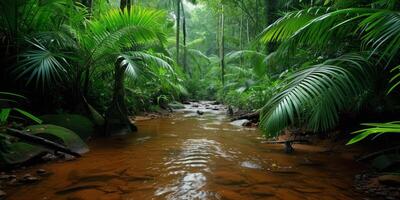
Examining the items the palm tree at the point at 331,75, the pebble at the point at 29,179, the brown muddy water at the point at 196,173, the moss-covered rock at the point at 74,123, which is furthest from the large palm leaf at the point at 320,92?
the moss-covered rock at the point at 74,123

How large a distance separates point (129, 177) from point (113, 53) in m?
2.75

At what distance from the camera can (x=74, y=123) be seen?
4285 mm

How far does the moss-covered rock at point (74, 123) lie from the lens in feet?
13.6

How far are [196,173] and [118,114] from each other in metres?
2.64

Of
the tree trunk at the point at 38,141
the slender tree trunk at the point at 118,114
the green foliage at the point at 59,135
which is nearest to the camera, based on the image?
the tree trunk at the point at 38,141

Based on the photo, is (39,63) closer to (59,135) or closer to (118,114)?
(59,135)

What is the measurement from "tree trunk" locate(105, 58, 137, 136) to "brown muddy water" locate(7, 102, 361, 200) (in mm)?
583

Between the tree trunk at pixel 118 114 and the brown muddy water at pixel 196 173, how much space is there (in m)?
0.58

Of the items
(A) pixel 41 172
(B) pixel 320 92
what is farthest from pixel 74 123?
(B) pixel 320 92

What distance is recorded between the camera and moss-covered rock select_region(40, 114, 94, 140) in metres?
4.14

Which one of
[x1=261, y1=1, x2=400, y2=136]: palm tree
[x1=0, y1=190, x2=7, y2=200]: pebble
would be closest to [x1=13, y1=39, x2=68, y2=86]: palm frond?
[x1=0, y1=190, x2=7, y2=200]: pebble

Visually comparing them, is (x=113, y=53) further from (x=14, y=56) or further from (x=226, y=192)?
(x=226, y=192)

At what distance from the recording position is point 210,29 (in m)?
27.0

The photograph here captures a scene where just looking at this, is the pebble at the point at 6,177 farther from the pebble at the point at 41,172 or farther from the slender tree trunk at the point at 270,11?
the slender tree trunk at the point at 270,11
